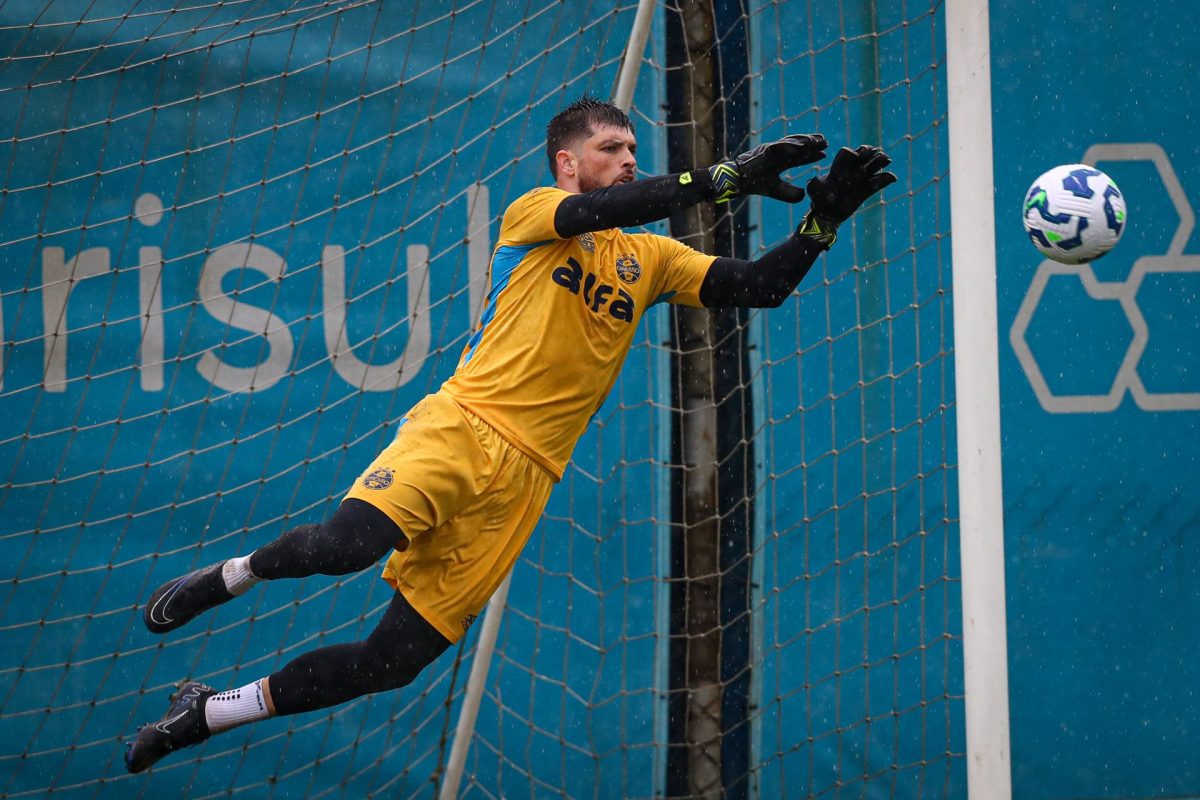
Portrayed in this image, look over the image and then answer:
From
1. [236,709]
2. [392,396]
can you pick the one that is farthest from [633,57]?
[236,709]

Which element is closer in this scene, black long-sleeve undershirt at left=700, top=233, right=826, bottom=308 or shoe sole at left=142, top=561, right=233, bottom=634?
shoe sole at left=142, top=561, right=233, bottom=634

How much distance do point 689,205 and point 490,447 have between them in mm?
772

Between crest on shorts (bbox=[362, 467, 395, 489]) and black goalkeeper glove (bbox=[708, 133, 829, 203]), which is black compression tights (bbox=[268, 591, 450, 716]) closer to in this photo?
crest on shorts (bbox=[362, 467, 395, 489])

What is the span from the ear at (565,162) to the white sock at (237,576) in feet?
4.21

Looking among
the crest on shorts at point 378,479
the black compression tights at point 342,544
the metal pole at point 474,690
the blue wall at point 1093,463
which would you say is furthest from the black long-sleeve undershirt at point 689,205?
the blue wall at point 1093,463

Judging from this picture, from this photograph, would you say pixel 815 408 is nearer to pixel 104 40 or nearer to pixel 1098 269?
pixel 1098 269

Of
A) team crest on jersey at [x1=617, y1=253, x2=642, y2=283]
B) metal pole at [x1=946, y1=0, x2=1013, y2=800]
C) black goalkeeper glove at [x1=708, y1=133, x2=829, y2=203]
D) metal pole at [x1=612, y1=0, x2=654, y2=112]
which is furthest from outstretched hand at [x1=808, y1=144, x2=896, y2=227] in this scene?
metal pole at [x1=612, y1=0, x2=654, y2=112]

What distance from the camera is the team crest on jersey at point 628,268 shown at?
3398mm

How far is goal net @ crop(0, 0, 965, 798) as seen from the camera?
173 inches

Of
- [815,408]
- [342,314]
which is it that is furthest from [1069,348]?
[342,314]

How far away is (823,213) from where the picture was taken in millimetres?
3363

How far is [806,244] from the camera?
11.3 feet

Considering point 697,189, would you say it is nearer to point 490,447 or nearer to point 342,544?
point 490,447

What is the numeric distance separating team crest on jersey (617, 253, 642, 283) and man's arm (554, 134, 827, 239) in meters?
0.28
